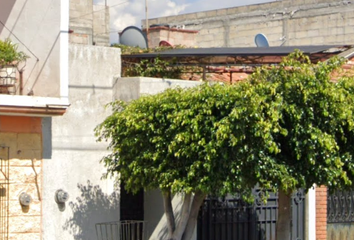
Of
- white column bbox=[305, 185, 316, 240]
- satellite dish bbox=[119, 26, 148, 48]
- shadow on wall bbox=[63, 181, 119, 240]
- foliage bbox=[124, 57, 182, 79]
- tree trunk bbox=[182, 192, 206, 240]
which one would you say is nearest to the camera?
tree trunk bbox=[182, 192, 206, 240]

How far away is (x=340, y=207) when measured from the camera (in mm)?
15781

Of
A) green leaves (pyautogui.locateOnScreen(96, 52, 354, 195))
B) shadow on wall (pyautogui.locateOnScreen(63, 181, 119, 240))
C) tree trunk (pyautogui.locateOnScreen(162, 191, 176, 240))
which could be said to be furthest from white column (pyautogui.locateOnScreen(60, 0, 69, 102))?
tree trunk (pyautogui.locateOnScreen(162, 191, 176, 240))

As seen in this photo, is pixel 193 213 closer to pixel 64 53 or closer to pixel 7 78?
pixel 64 53

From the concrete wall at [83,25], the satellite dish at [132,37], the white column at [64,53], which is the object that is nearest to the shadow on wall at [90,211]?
the white column at [64,53]

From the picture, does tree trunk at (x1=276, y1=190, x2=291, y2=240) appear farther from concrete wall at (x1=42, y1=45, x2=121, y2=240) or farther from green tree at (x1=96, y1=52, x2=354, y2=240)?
concrete wall at (x1=42, y1=45, x2=121, y2=240)

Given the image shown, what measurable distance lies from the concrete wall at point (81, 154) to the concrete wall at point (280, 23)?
14.5 meters

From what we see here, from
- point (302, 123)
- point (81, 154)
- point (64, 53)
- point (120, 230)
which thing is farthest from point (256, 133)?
point (120, 230)

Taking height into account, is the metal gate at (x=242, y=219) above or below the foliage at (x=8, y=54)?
below

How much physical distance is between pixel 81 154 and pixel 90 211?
909mm

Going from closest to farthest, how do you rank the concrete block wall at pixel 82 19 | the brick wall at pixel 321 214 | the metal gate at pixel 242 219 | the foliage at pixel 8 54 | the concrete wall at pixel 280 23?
the foliage at pixel 8 54
the metal gate at pixel 242 219
the brick wall at pixel 321 214
the concrete block wall at pixel 82 19
the concrete wall at pixel 280 23

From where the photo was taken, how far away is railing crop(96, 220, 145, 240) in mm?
12250

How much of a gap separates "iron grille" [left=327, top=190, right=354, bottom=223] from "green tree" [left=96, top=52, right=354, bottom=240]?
15.9ft

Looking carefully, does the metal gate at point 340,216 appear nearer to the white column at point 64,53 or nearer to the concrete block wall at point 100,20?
the concrete block wall at point 100,20

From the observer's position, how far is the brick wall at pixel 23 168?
37.0 ft
